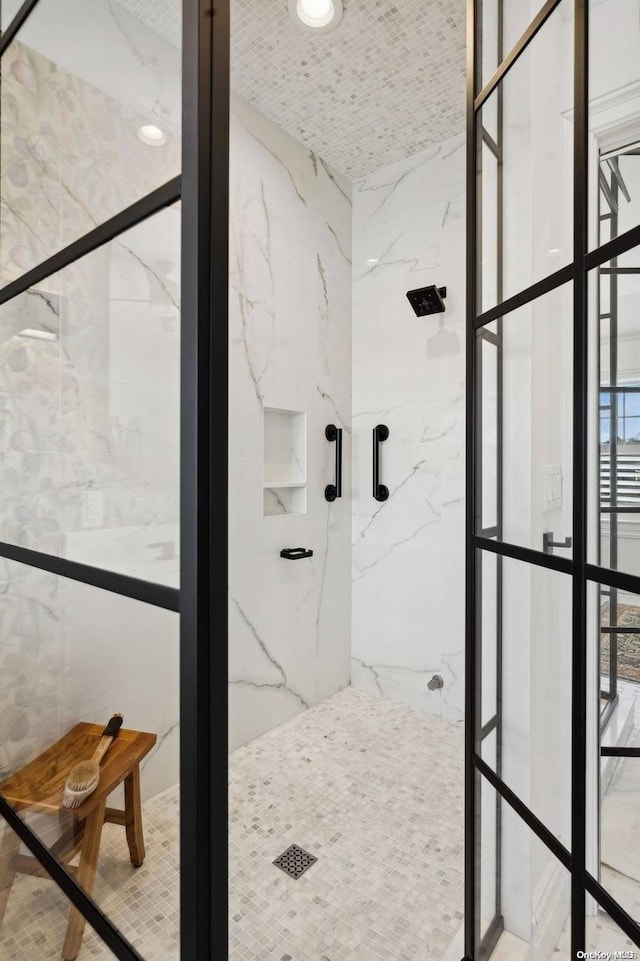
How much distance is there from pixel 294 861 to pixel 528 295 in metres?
1.60

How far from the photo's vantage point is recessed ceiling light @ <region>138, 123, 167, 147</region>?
0.59 meters

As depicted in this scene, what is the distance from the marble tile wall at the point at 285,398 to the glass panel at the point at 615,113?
A: 153 cm

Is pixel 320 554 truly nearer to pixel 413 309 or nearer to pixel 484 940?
pixel 413 309

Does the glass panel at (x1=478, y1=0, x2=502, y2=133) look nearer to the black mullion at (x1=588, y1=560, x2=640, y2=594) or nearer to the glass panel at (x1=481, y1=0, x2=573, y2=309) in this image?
the glass panel at (x1=481, y1=0, x2=573, y2=309)

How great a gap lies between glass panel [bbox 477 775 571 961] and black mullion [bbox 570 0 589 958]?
7cm

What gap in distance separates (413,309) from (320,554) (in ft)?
4.12

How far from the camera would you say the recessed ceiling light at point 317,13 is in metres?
1.66

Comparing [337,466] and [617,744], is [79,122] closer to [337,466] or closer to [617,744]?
[617,744]

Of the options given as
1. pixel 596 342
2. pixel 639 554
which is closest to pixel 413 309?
pixel 596 342

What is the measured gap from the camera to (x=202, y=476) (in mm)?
550

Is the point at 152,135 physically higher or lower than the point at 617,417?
higher

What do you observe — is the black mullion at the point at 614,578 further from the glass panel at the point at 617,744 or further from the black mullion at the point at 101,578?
the black mullion at the point at 101,578

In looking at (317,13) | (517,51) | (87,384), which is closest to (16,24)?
(87,384)

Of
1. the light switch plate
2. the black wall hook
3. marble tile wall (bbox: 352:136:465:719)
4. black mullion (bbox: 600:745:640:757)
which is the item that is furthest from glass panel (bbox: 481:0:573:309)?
the black wall hook
